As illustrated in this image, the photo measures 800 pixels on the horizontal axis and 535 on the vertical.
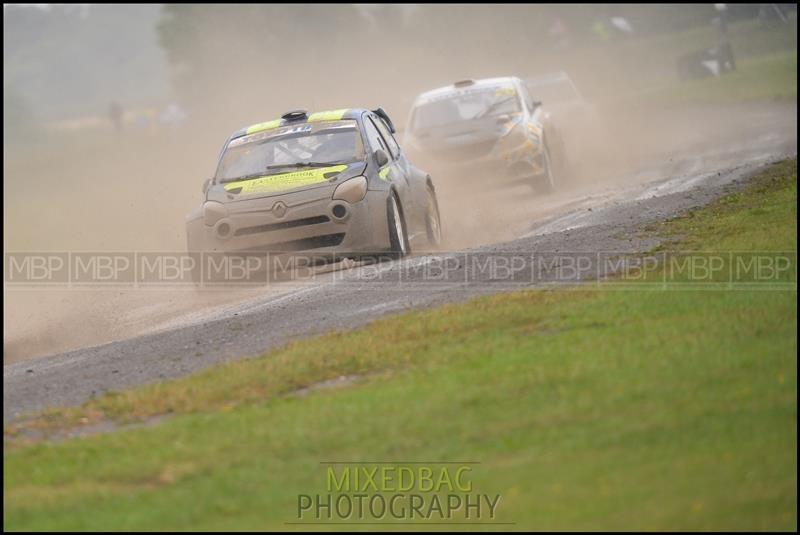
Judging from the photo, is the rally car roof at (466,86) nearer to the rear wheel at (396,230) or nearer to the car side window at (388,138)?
the car side window at (388,138)

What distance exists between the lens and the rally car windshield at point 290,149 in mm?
13883

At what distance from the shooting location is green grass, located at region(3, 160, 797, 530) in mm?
5598

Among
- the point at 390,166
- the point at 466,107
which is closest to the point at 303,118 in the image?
the point at 390,166

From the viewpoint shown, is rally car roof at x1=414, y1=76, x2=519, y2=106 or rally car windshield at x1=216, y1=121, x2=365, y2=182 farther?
rally car roof at x1=414, y1=76, x2=519, y2=106

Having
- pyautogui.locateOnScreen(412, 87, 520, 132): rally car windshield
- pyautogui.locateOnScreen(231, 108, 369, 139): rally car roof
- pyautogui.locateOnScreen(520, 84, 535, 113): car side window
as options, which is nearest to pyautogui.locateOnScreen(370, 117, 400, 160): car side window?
pyautogui.locateOnScreen(231, 108, 369, 139): rally car roof

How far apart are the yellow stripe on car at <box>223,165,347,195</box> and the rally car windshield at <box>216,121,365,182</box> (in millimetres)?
165

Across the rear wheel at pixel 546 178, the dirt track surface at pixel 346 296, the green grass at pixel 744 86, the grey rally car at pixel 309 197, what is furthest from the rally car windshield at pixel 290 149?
the green grass at pixel 744 86

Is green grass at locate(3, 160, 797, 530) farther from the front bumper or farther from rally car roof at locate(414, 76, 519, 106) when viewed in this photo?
rally car roof at locate(414, 76, 519, 106)

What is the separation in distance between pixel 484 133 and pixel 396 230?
7299mm

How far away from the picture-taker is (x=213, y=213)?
13375mm

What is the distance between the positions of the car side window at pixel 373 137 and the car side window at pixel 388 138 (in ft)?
0.43

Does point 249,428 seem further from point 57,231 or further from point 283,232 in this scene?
point 57,231

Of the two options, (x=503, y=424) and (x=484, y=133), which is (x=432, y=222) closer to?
(x=484, y=133)

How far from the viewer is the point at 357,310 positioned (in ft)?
34.6
